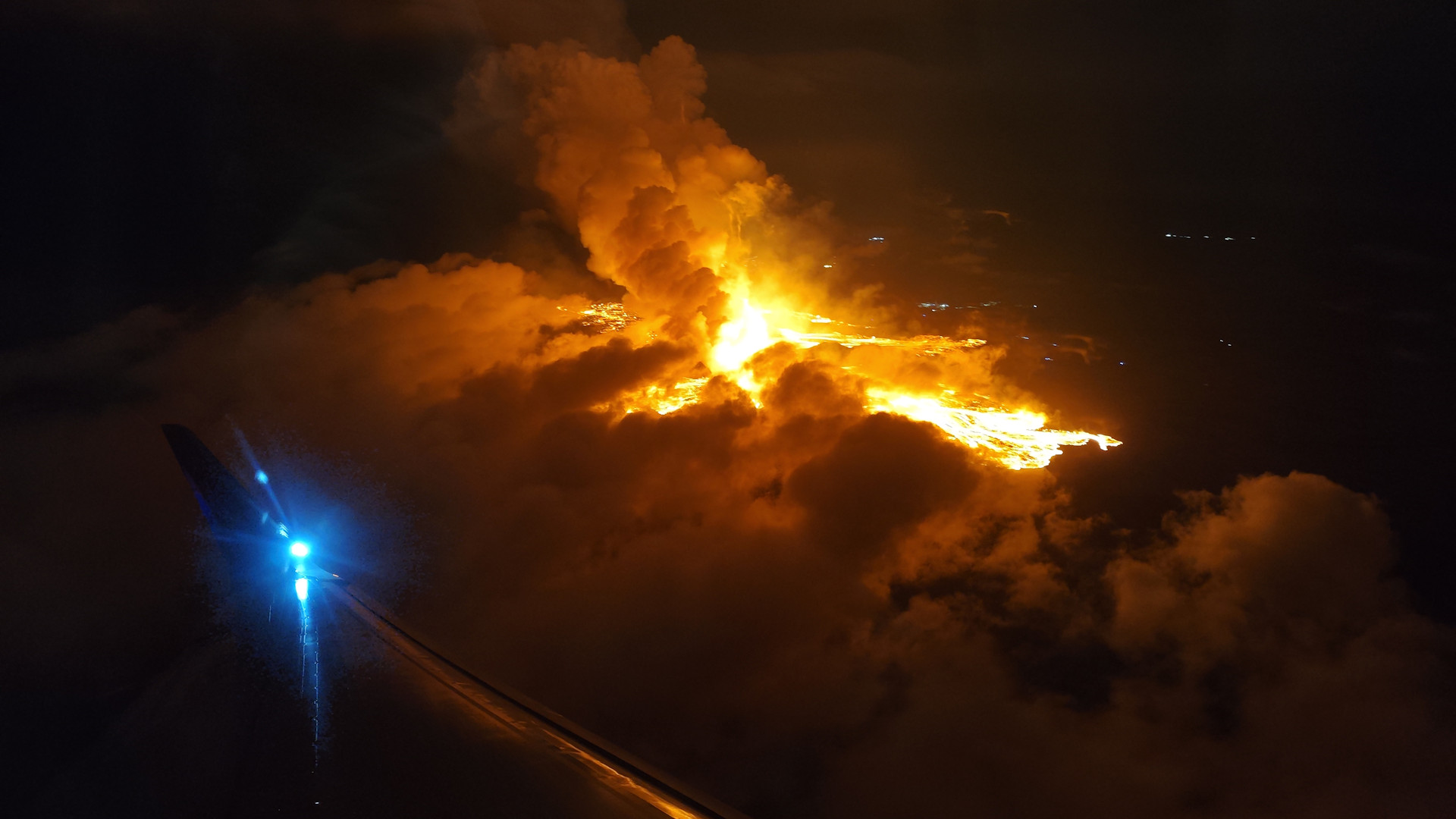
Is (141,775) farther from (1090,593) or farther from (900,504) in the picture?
(1090,593)

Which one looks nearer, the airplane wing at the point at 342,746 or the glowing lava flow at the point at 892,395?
the airplane wing at the point at 342,746

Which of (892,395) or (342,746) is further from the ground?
(892,395)

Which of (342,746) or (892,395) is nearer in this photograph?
(342,746)

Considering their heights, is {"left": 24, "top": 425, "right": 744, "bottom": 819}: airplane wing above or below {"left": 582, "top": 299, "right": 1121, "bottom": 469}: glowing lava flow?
below

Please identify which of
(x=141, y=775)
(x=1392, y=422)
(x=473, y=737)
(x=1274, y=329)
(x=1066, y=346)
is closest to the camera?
(x=141, y=775)

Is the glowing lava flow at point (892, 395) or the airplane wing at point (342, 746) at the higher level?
the glowing lava flow at point (892, 395)

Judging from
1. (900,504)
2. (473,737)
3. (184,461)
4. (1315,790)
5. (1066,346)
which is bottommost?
(1315,790)

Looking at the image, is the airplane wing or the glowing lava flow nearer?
the airplane wing

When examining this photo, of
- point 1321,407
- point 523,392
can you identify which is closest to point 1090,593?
point 1321,407
